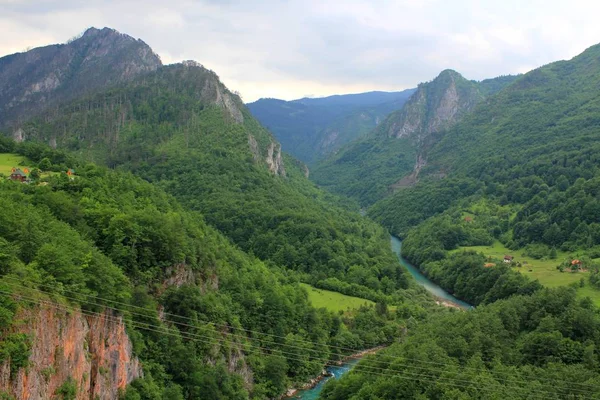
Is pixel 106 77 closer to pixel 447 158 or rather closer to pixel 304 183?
pixel 304 183

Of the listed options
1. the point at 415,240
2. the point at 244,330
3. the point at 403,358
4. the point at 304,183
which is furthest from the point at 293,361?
the point at 304,183

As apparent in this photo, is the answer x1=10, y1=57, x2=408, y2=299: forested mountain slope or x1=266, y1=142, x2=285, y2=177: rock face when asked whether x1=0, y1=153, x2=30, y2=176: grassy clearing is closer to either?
x1=10, y1=57, x2=408, y2=299: forested mountain slope

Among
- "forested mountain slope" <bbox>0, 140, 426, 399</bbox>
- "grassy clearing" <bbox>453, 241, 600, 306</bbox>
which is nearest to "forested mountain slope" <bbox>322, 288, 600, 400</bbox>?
"forested mountain slope" <bbox>0, 140, 426, 399</bbox>

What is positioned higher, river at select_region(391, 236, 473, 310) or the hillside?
the hillside

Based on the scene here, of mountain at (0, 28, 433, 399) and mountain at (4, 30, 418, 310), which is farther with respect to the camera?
mountain at (4, 30, 418, 310)

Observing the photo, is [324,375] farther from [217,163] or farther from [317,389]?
[217,163]

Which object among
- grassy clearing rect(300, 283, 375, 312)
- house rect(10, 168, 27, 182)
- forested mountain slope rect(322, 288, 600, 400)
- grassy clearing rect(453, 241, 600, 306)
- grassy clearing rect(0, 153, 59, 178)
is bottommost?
grassy clearing rect(300, 283, 375, 312)
